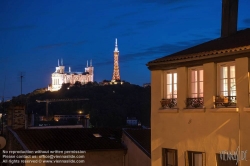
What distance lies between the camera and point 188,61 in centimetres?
1638

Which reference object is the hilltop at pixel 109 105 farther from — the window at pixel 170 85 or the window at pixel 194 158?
the window at pixel 194 158

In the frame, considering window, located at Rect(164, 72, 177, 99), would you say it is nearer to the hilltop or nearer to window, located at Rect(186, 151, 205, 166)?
window, located at Rect(186, 151, 205, 166)

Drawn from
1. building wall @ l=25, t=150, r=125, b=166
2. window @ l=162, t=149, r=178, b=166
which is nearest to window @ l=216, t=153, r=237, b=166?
window @ l=162, t=149, r=178, b=166

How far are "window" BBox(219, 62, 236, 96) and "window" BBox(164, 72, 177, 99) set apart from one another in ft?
6.94

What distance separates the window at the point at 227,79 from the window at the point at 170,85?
6.94 feet

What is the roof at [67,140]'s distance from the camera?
25.9m

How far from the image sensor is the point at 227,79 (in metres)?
15.2

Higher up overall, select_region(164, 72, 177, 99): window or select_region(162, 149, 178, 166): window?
select_region(164, 72, 177, 99): window

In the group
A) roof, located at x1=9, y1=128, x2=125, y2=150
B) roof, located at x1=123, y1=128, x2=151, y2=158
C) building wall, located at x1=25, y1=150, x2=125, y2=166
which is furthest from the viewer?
roof, located at x1=9, y1=128, x2=125, y2=150

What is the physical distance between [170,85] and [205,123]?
90.1 inches

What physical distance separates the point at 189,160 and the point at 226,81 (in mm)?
3020

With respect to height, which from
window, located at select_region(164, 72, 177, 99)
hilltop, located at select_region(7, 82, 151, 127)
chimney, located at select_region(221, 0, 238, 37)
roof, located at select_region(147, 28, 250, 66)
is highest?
chimney, located at select_region(221, 0, 238, 37)

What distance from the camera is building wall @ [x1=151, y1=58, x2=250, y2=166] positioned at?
47.5 feet

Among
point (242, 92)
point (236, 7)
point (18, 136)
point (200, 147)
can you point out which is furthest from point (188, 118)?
point (18, 136)
